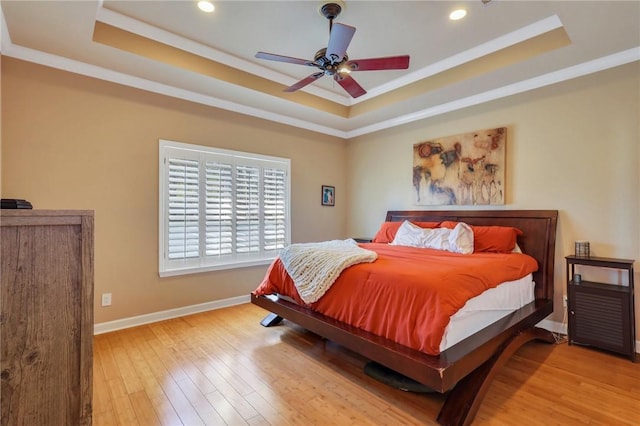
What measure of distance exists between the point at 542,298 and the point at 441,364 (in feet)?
6.88

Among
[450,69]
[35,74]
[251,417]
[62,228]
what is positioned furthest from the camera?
[450,69]

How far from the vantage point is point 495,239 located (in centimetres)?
330

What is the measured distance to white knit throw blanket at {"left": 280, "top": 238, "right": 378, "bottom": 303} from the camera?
2.52m

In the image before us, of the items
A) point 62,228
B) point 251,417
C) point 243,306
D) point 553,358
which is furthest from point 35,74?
point 553,358

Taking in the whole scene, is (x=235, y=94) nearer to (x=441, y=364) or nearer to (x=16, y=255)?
(x=16, y=255)

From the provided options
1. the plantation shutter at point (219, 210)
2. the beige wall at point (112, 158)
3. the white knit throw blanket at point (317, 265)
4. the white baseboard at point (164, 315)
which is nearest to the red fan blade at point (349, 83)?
the white knit throw blanket at point (317, 265)

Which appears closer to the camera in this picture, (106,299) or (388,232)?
(106,299)

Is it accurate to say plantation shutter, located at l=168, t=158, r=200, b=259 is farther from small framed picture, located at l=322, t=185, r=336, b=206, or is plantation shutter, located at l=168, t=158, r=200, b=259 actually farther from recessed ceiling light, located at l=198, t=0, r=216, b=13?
small framed picture, located at l=322, t=185, r=336, b=206

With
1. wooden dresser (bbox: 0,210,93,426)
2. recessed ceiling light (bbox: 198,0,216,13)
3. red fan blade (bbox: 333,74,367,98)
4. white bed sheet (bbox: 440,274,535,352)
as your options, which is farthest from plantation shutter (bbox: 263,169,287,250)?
wooden dresser (bbox: 0,210,93,426)

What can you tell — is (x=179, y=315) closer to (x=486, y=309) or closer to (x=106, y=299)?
(x=106, y=299)

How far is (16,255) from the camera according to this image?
3.51 ft

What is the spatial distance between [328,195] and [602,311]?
Result: 365cm

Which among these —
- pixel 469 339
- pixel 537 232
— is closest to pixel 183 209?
pixel 469 339

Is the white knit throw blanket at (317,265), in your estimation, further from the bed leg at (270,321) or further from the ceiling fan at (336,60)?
the ceiling fan at (336,60)
